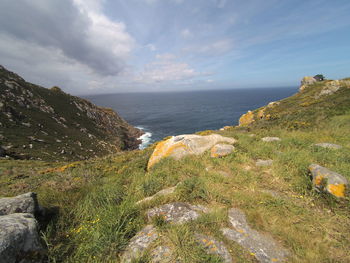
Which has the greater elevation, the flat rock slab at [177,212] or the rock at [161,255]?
the rock at [161,255]

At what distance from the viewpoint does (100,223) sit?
3.22m

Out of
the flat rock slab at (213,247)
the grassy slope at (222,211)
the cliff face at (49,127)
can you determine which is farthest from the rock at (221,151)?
the cliff face at (49,127)

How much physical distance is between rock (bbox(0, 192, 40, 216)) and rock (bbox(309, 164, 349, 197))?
7.69m

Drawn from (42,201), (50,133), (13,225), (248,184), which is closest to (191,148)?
(248,184)

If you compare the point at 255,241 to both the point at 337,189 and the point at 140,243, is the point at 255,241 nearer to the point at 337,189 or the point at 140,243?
the point at 140,243

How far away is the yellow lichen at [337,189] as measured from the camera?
3894 mm

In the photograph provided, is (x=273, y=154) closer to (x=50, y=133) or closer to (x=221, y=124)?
(x=50, y=133)

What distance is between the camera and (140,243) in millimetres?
2875

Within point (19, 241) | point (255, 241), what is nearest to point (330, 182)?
point (255, 241)

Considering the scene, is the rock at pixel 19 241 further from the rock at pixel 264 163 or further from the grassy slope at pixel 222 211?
the rock at pixel 264 163

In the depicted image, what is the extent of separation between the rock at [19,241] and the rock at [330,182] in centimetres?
684

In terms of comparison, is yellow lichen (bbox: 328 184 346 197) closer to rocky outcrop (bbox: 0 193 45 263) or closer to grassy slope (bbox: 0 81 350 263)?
grassy slope (bbox: 0 81 350 263)

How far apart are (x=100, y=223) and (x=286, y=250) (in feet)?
12.9

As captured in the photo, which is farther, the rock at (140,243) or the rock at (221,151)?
the rock at (221,151)
